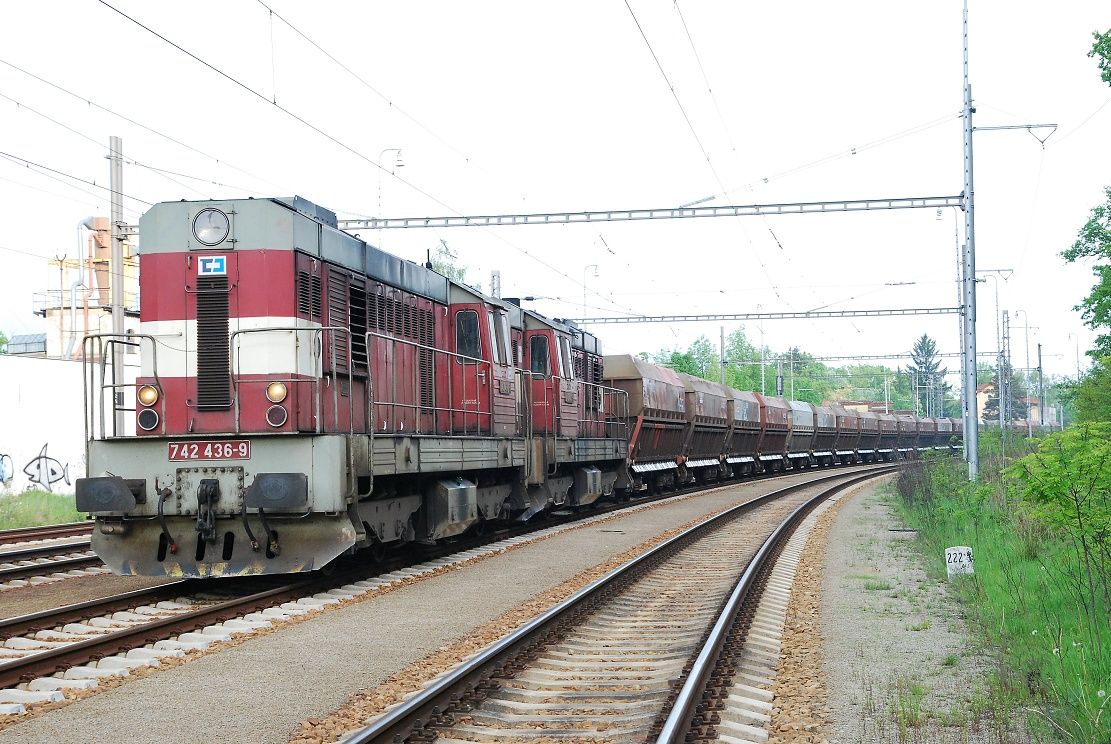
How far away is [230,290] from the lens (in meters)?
10.3

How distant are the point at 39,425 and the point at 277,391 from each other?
55.4 feet

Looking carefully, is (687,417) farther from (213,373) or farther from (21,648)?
(21,648)

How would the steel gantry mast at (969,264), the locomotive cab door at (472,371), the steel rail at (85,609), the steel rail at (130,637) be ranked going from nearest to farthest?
the steel rail at (130,637), the steel rail at (85,609), the locomotive cab door at (472,371), the steel gantry mast at (969,264)

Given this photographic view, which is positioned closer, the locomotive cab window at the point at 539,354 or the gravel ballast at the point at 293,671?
the gravel ballast at the point at 293,671

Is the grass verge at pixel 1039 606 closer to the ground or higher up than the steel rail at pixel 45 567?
higher up

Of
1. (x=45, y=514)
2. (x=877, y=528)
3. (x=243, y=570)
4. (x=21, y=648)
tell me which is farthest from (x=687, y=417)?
(x=21, y=648)

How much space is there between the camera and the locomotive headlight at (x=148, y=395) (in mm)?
A: 10273

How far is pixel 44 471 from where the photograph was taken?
79.4ft

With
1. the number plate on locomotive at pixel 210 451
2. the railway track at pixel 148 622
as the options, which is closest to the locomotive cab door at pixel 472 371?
the railway track at pixel 148 622

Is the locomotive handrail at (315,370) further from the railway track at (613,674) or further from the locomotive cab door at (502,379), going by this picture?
the locomotive cab door at (502,379)

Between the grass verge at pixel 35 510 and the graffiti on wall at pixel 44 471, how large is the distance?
→ 0.90 meters

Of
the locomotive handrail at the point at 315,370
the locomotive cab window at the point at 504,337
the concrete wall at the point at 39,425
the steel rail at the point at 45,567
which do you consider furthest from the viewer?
the concrete wall at the point at 39,425

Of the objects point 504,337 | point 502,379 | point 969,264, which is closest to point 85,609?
point 502,379

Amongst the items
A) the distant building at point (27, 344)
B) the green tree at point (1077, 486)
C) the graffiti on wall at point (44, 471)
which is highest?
the distant building at point (27, 344)
